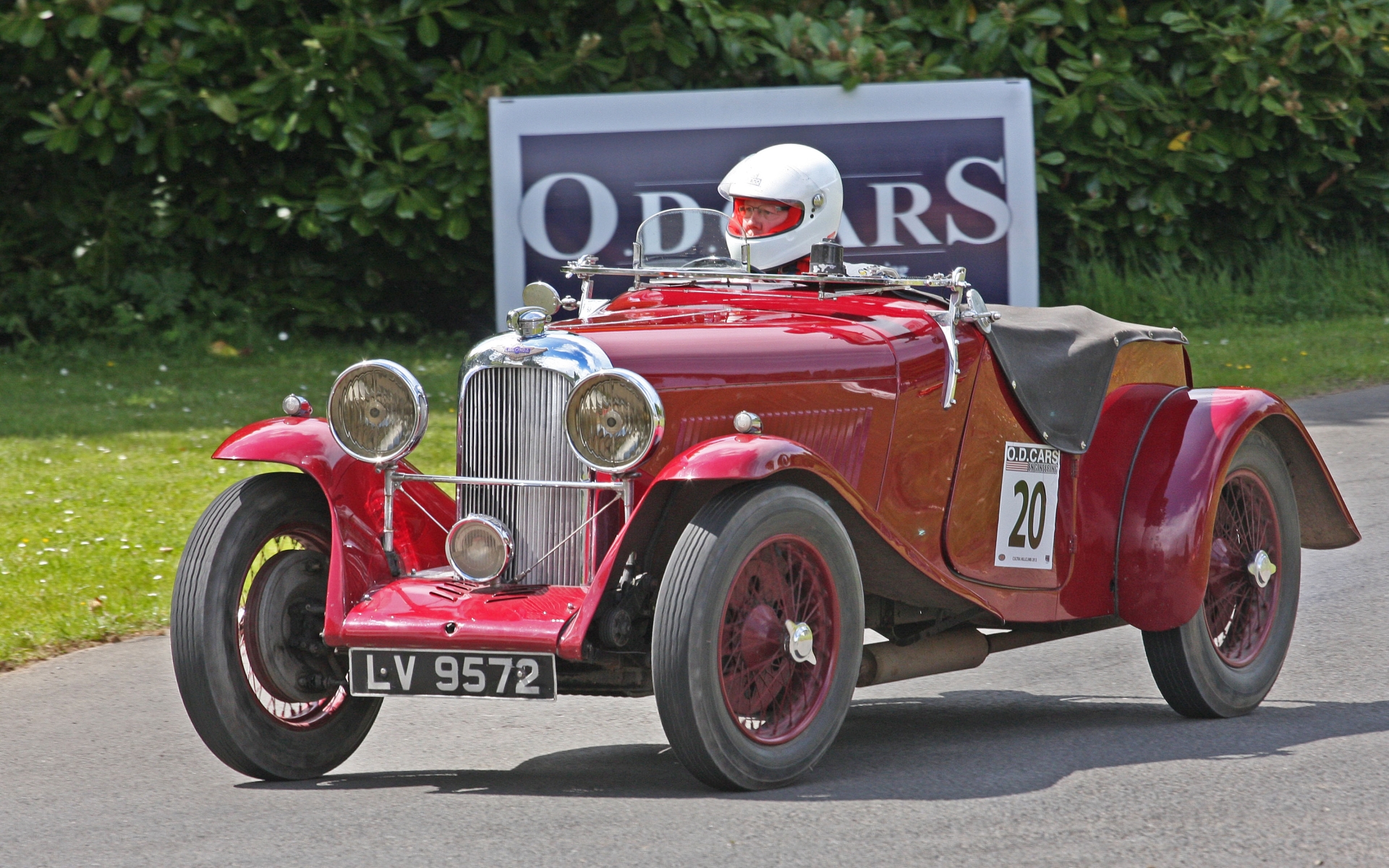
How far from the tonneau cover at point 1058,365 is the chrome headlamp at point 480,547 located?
1626mm

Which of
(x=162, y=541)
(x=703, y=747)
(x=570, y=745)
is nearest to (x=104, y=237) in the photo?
(x=162, y=541)

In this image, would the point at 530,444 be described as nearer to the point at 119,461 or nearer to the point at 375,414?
the point at 375,414

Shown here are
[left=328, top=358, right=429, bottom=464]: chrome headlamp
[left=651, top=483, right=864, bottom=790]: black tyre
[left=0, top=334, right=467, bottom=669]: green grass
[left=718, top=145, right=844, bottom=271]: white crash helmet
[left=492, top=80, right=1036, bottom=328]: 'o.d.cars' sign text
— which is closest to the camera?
[left=651, top=483, right=864, bottom=790]: black tyre

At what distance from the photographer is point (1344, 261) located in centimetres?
1534

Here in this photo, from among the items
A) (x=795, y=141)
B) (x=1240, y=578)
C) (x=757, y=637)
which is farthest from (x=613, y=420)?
(x=795, y=141)

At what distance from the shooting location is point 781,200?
533 cm

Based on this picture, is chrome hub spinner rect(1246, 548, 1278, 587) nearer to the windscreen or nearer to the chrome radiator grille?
the windscreen

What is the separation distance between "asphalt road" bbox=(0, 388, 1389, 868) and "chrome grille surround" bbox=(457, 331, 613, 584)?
61 centimetres

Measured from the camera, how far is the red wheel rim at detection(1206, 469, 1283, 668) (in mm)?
5422

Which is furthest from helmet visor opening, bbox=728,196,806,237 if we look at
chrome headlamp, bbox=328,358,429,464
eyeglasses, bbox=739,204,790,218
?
chrome headlamp, bbox=328,358,429,464

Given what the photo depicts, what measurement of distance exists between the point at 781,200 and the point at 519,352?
1.33 m

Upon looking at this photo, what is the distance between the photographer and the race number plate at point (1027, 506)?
16.6 ft

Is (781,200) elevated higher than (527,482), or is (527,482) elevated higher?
(781,200)

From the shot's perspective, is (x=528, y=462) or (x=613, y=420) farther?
(x=528, y=462)
